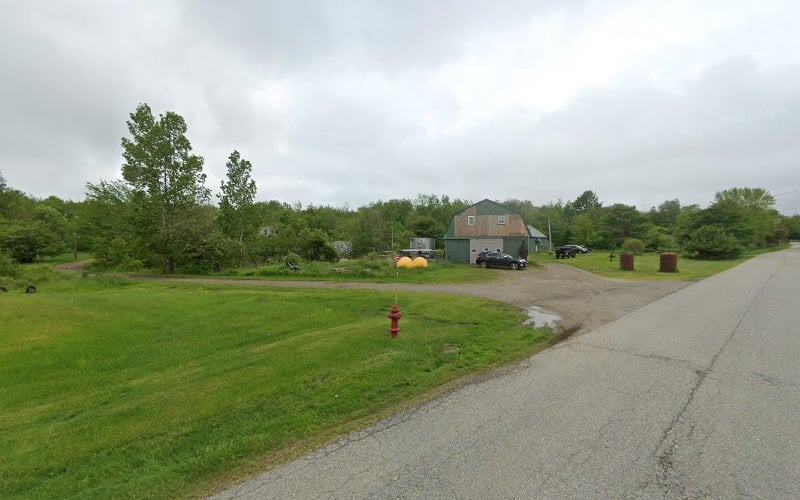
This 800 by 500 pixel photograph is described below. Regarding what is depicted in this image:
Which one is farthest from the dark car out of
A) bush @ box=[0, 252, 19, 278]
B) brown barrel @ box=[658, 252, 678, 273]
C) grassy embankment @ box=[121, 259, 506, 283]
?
bush @ box=[0, 252, 19, 278]

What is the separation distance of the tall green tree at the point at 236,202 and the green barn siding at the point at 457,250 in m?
20.5

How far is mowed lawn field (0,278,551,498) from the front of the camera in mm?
3650

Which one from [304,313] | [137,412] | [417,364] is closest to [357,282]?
[304,313]

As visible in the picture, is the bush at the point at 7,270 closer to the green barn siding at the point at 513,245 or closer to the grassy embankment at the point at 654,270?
the green barn siding at the point at 513,245

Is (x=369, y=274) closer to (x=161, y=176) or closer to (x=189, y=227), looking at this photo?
(x=189, y=227)

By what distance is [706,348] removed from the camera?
6906 millimetres

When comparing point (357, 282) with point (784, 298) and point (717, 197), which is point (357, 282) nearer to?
point (784, 298)

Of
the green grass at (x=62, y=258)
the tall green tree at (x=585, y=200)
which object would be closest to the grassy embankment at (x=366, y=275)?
the green grass at (x=62, y=258)

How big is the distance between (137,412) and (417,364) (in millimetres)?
4323

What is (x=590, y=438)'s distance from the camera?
12.3ft

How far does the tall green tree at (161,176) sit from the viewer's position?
29.3m

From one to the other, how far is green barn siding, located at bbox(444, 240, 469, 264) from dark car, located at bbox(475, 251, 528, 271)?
A: 13.4ft

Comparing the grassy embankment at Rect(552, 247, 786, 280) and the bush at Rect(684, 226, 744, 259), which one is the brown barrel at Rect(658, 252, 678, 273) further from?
the bush at Rect(684, 226, 744, 259)

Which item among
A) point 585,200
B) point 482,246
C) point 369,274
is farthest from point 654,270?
point 585,200
